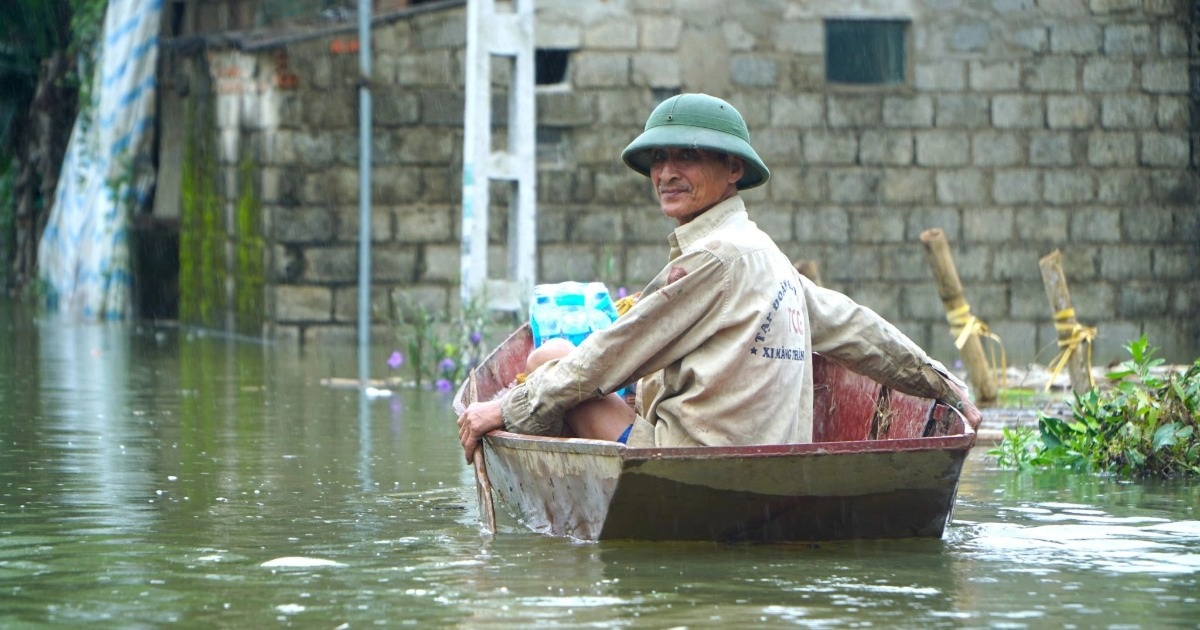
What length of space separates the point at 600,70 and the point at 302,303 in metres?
2.99

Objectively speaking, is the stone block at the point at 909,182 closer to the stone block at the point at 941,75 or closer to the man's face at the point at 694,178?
the stone block at the point at 941,75

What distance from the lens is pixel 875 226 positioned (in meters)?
16.1

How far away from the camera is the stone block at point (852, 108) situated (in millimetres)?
15984

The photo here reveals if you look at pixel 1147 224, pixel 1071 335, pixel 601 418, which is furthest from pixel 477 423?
pixel 1147 224

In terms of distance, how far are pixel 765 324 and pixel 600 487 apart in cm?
68

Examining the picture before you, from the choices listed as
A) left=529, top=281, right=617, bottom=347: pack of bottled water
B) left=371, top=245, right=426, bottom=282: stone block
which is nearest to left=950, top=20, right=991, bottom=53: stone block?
left=371, top=245, right=426, bottom=282: stone block

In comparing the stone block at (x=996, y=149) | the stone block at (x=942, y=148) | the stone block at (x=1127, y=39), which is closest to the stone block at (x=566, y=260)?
the stone block at (x=942, y=148)

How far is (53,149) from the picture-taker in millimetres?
23500

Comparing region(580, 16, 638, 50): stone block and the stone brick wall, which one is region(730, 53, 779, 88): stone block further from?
region(580, 16, 638, 50): stone block

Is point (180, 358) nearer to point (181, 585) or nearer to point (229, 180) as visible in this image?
point (229, 180)

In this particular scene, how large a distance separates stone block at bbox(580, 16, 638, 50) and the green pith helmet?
9512 millimetres

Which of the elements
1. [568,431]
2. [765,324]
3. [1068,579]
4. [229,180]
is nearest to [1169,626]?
[1068,579]

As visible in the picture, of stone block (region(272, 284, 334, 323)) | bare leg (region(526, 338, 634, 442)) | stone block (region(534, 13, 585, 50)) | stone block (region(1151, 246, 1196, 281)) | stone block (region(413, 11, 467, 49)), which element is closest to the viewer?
bare leg (region(526, 338, 634, 442))

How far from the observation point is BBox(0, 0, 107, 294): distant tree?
22234mm
